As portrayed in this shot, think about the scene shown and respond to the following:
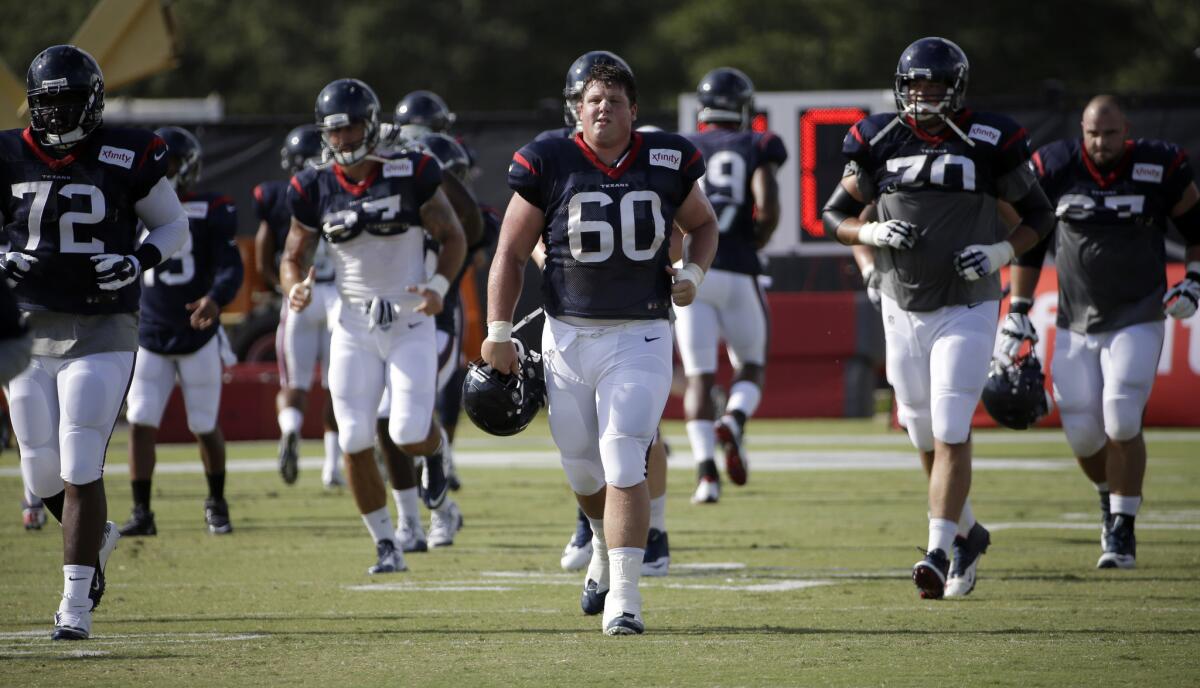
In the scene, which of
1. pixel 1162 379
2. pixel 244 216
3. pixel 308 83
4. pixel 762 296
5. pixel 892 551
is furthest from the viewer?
pixel 308 83

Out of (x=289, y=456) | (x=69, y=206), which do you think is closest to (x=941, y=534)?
(x=69, y=206)

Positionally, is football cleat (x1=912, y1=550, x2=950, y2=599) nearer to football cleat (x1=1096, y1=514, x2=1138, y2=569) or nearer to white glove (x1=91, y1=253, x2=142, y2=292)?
football cleat (x1=1096, y1=514, x2=1138, y2=569)

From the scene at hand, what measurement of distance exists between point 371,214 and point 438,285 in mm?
399

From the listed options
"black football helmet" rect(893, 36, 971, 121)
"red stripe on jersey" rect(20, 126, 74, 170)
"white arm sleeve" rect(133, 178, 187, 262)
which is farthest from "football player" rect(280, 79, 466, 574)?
"black football helmet" rect(893, 36, 971, 121)

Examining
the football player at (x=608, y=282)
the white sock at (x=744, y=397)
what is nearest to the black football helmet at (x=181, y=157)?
the white sock at (x=744, y=397)

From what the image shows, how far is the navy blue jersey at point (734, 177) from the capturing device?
9.70 metres

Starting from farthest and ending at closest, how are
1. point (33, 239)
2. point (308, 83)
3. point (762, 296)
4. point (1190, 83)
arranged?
point (308, 83) < point (1190, 83) < point (762, 296) < point (33, 239)

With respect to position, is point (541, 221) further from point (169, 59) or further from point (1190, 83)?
point (1190, 83)

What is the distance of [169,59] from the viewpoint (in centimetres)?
1295

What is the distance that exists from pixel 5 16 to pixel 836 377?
30.0 m

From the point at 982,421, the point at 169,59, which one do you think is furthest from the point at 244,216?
the point at 982,421

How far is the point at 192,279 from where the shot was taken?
29.6 feet

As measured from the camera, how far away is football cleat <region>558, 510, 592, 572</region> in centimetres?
740

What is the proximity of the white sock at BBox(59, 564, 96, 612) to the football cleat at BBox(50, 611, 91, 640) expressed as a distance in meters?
0.02
